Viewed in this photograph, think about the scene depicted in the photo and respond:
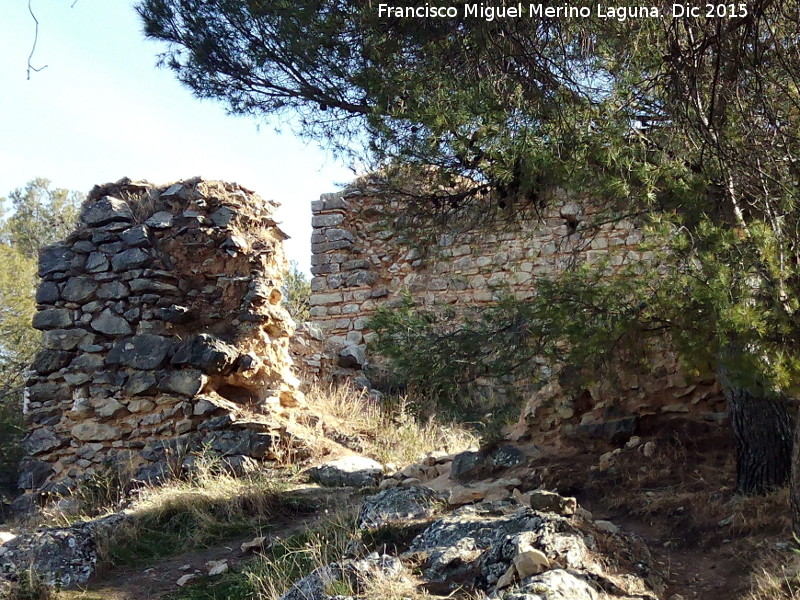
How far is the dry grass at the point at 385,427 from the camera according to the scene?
309 inches

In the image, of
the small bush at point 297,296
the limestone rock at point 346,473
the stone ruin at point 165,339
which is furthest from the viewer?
the small bush at point 297,296

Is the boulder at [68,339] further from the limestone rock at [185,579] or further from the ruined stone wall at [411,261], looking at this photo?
the limestone rock at [185,579]

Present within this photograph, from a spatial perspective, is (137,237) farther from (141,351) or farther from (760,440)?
(760,440)

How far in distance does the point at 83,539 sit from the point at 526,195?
13.0 feet

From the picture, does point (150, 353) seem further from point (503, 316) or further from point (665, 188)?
point (665, 188)

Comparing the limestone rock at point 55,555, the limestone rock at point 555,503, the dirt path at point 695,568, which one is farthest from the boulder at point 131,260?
the dirt path at point 695,568

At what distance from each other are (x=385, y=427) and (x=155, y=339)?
248 cm

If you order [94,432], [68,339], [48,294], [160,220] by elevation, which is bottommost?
[94,432]

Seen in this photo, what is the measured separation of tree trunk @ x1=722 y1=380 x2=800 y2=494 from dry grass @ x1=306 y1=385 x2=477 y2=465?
115 inches

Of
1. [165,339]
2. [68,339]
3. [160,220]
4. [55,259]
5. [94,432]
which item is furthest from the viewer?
[160,220]

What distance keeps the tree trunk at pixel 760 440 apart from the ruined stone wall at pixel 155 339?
3.95 m

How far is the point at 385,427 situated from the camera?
8539mm

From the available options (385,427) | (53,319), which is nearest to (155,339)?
(53,319)

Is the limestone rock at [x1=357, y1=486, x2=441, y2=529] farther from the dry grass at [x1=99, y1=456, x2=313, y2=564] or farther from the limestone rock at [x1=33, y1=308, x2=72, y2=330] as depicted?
the limestone rock at [x1=33, y1=308, x2=72, y2=330]
